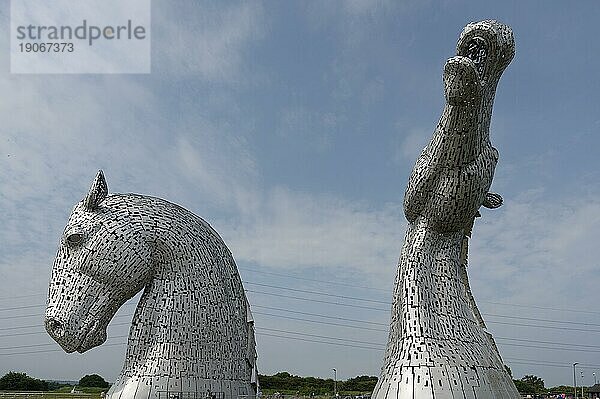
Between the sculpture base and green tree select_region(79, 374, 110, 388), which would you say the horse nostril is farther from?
green tree select_region(79, 374, 110, 388)

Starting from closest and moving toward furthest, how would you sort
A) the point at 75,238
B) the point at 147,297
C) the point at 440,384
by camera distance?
the point at 440,384
the point at 75,238
the point at 147,297

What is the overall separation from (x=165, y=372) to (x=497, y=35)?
618 cm

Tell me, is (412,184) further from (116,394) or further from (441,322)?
(116,394)

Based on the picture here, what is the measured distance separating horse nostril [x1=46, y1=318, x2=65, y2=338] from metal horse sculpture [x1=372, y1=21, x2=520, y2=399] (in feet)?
15.0

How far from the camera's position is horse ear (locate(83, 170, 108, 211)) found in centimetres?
942

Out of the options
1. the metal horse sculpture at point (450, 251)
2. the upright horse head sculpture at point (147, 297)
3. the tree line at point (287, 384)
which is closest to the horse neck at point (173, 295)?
the upright horse head sculpture at point (147, 297)

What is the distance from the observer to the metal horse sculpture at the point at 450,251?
7.19m

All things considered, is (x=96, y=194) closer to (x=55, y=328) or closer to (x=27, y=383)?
(x=55, y=328)

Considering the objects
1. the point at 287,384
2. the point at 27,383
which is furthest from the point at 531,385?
the point at 27,383

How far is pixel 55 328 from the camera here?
9109 millimetres

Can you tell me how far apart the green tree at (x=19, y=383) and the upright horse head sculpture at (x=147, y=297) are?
1371 inches

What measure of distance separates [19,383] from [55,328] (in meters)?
35.5

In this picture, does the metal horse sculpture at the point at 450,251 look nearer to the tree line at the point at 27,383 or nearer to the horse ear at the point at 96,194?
the horse ear at the point at 96,194

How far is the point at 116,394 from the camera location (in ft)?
29.5
